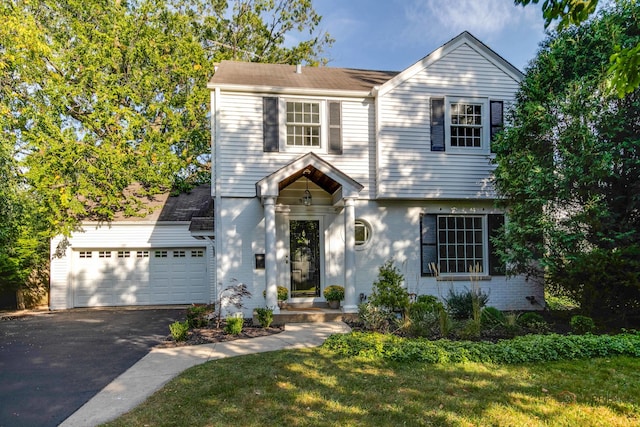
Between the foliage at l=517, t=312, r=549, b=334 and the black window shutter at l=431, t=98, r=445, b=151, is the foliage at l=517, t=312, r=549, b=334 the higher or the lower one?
the lower one

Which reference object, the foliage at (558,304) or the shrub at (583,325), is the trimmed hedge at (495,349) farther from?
the foliage at (558,304)

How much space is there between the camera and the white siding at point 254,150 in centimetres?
942

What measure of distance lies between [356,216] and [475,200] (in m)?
3.28

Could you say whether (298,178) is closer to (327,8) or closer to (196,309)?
(196,309)

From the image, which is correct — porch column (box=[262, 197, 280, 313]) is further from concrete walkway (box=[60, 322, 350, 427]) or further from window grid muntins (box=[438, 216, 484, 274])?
window grid muntins (box=[438, 216, 484, 274])

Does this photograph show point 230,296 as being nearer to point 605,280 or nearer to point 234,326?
point 234,326

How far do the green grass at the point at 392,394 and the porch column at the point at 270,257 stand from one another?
2986 mm

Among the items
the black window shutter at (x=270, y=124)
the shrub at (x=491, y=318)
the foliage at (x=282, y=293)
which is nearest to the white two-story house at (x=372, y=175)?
the black window shutter at (x=270, y=124)

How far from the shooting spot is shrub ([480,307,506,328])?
7.79 m

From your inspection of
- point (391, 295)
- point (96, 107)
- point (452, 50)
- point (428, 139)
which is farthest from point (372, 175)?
point (96, 107)

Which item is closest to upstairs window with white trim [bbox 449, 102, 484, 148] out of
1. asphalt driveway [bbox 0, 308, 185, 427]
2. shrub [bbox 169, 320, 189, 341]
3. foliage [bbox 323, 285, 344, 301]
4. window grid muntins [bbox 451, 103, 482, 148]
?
window grid muntins [bbox 451, 103, 482, 148]

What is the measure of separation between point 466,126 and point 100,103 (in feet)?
43.4

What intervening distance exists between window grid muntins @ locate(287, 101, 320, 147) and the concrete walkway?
4.57 m

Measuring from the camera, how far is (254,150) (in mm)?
9570
